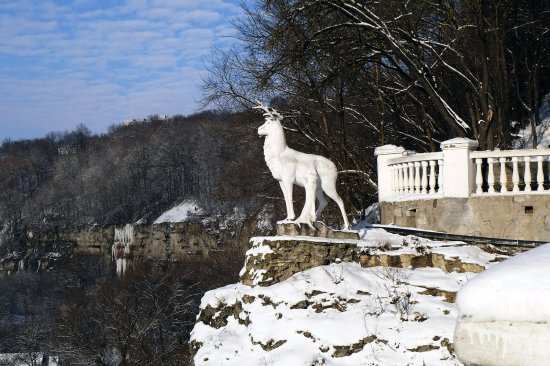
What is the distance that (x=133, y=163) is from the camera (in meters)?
135

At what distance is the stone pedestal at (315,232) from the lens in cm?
1116

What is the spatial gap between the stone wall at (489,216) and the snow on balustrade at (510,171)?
161 mm

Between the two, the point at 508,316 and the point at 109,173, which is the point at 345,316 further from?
the point at 109,173

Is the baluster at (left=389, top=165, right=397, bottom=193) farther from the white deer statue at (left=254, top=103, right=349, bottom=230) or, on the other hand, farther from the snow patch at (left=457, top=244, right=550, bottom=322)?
the snow patch at (left=457, top=244, right=550, bottom=322)

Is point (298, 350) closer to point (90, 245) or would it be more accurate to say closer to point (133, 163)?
point (90, 245)

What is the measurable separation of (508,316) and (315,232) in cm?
945

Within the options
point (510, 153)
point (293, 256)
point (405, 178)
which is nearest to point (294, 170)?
point (293, 256)

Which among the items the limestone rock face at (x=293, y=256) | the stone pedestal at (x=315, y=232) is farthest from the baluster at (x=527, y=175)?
the limestone rock face at (x=293, y=256)

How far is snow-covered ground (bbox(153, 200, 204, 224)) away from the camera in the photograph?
11026cm

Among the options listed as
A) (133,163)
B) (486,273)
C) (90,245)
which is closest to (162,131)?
(133,163)

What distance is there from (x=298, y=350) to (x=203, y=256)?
8147 centimetres

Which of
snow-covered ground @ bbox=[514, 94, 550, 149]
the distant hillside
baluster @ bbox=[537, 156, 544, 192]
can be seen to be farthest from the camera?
the distant hillside

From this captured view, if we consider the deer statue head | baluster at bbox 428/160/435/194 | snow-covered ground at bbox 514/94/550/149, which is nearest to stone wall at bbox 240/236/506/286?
baluster at bbox 428/160/435/194

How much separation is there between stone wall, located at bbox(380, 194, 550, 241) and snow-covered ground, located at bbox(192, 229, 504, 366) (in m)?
0.74
